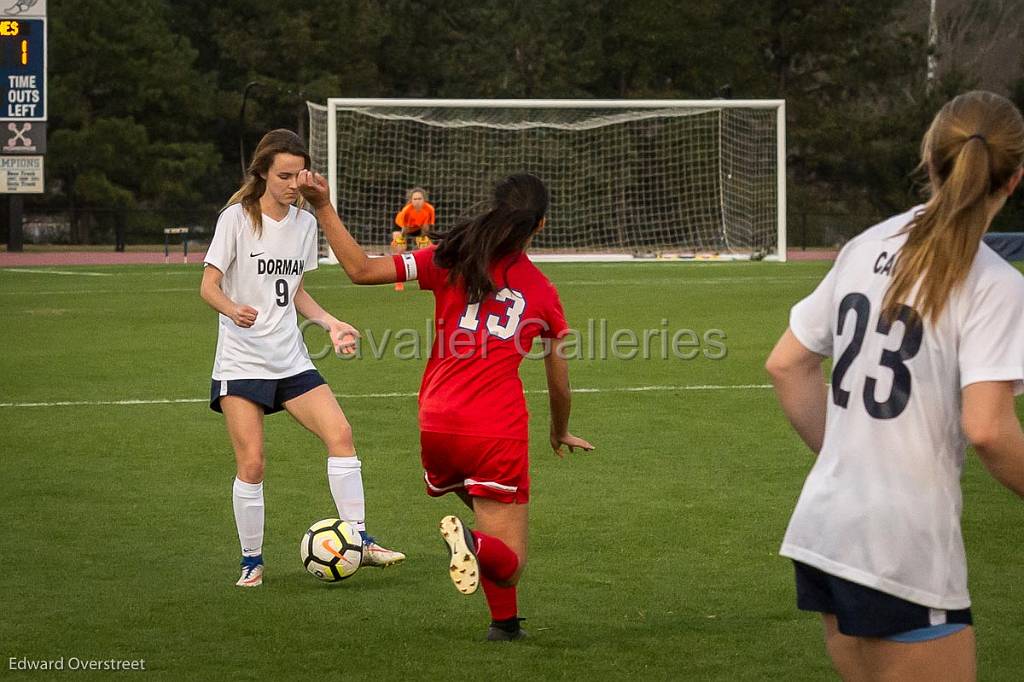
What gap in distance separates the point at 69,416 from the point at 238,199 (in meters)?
5.51

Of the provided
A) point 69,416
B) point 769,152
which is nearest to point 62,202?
point 769,152

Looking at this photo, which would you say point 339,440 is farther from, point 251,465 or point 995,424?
point 995,424

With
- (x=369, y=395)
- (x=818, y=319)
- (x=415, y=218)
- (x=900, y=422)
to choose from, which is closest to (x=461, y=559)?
(x=818, y=319)

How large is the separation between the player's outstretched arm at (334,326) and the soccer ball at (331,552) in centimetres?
76

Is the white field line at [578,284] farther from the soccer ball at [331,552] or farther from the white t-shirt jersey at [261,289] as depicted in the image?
the soccer ball at [331,552]

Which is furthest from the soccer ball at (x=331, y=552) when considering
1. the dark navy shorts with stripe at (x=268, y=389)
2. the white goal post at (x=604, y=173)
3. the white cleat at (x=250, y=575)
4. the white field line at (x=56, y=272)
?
the white goal post at (x=604, y=173)

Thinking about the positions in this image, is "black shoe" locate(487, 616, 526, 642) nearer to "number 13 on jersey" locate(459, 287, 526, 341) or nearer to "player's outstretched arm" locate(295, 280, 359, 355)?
"number 13 on jersey" locate(459, 287, 526, 341)

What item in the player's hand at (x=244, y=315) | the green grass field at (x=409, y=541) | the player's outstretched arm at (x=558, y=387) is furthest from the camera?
the player's hand at (x=244, y=315)

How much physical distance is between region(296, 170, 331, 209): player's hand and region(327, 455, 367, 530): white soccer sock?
2.07 m

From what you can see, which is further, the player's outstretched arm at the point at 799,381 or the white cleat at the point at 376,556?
the white cleat at the point at 376,556

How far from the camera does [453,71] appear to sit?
60.8 metres

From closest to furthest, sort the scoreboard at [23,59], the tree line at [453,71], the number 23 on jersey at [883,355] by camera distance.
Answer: the number 23 on jersey at [883,355] < the scoreboard at [23,59] < the tree line at [453,71]

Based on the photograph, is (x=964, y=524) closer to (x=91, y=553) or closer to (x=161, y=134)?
(x=91, y=553)

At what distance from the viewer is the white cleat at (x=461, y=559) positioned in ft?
15.0
